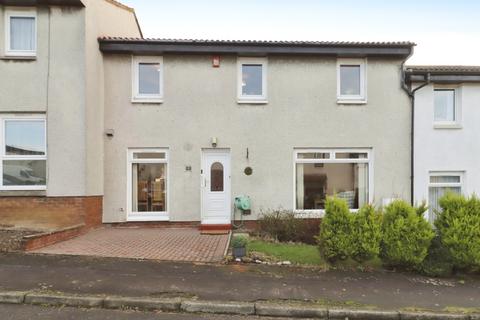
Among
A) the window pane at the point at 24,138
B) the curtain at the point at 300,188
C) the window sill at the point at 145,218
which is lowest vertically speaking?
the window sill at the point at 145,218

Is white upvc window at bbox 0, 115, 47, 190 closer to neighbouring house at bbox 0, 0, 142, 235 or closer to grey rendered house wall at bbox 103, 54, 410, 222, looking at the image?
neighbouring house at bbox 0, 0, 142, 235

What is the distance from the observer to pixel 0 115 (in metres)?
8.91

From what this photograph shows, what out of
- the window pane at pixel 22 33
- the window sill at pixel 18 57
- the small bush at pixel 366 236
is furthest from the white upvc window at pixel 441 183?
the window pane at pixel 22 33

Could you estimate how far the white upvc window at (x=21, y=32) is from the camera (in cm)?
891

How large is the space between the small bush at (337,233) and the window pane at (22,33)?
878 centimetres

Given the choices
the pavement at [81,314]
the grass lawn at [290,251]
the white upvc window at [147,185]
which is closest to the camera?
the pavement at [81,314]

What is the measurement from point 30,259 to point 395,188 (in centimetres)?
990

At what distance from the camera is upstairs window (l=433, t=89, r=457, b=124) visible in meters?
10.8

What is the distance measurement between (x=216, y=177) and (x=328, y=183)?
3.60 meters

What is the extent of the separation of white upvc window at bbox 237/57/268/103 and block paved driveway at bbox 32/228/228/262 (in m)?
4.22

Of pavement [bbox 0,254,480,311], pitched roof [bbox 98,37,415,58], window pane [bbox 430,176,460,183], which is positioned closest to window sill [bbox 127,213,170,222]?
pavement [bbox 0,254,480,311]

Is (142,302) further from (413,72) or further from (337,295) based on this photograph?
(413,72)

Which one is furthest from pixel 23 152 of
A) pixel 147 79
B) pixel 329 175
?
pixel 329 175

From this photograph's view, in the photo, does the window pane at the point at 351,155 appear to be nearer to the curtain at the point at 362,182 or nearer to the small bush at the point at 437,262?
the curtain at the point at 362,182
